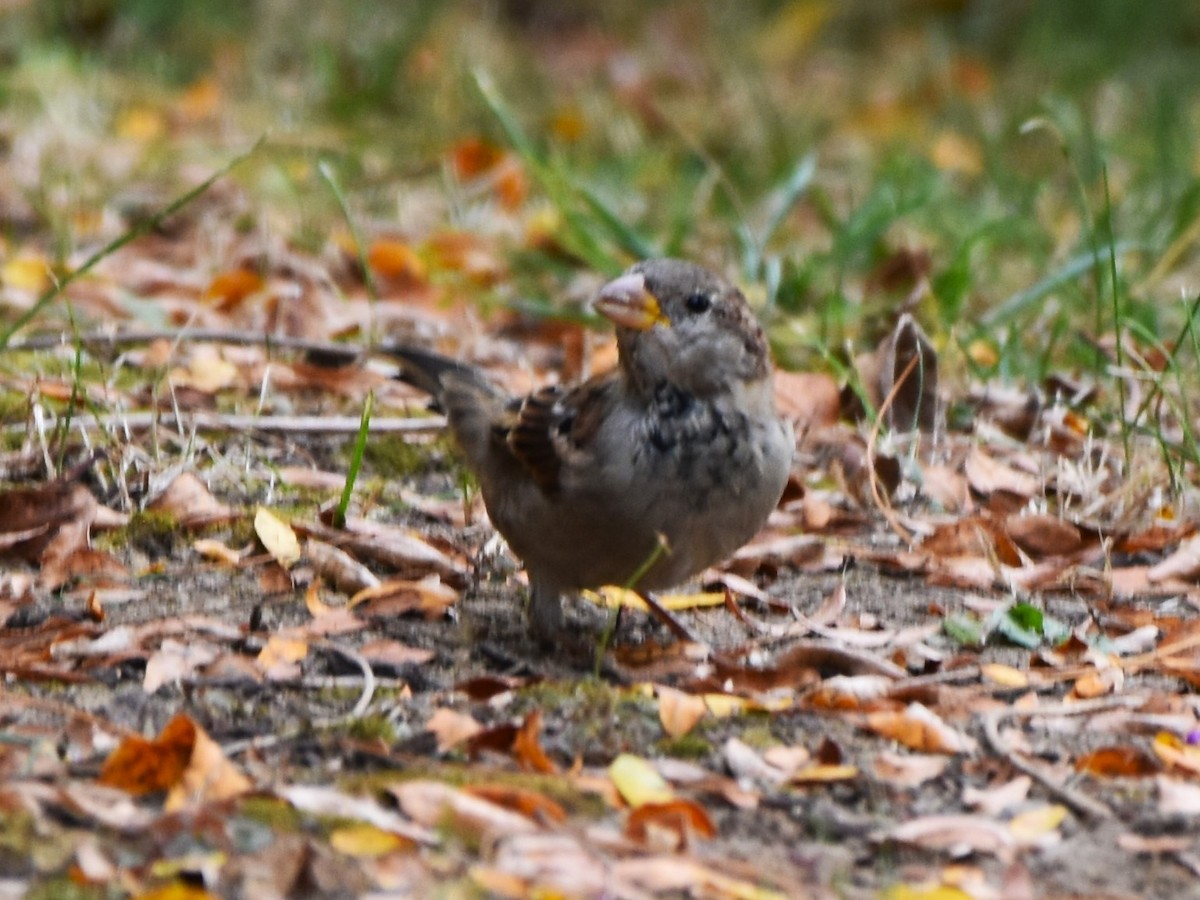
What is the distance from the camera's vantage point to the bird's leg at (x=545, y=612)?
3908 mm

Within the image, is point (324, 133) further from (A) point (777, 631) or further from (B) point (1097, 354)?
(A) point (777, 631)

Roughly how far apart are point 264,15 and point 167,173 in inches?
101

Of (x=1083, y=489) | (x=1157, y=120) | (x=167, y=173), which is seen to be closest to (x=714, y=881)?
(x=1083, y=489)

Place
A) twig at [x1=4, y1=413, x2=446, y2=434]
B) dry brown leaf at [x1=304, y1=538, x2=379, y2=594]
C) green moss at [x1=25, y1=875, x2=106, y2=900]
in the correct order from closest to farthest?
green moss at [x1=25, y1=875, x2=106, y2=900]
dry brown leaf at [x1=304, y1=538, x2=379, y2=594]
twig at [x1=4, y1=413, x2=446, y2=434]

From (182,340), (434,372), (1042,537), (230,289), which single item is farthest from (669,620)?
(230,289)

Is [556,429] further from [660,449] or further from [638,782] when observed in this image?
[638,782]

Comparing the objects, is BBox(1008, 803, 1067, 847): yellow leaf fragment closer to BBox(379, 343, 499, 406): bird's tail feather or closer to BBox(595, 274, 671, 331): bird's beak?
BBox(595, 274, 671, 331): bird's beak

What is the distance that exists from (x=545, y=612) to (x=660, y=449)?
50 centimetres

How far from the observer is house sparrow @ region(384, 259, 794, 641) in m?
3.62

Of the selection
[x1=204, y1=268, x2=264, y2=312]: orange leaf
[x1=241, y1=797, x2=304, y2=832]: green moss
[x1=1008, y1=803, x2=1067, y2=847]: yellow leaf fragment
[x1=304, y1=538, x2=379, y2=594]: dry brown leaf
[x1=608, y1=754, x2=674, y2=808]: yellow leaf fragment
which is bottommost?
[x1=1008, y1=803, x2=1067, y2=847]: yellow leaf fragment

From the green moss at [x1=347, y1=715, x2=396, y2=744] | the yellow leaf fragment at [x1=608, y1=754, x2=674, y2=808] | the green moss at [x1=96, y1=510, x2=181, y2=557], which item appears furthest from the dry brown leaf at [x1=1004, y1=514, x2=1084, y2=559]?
the green moss at [x1=96, y1=510, x2=181, y2=557]

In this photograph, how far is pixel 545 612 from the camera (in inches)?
154

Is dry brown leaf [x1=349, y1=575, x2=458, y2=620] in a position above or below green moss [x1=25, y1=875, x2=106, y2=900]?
above

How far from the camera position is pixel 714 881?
2.73 meters
